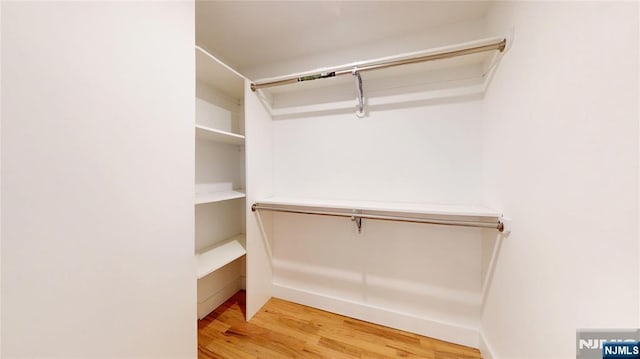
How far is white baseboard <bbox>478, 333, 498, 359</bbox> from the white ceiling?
2044 millimetres

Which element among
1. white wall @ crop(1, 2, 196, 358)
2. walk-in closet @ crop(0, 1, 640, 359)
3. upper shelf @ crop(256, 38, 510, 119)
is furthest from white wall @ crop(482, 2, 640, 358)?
white wall @ crop(1, 2, 196, 358)

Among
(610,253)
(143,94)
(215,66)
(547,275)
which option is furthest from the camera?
(215,66)

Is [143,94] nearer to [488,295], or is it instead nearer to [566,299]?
[566,299]

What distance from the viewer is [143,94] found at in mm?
827

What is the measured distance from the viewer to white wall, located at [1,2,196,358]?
55 centimetres

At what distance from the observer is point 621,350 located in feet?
1.61

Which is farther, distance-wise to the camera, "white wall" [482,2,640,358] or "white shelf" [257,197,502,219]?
"white shelf" [257,197,502,219]

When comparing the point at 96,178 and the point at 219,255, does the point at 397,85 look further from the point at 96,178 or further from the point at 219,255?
the point at 219,255

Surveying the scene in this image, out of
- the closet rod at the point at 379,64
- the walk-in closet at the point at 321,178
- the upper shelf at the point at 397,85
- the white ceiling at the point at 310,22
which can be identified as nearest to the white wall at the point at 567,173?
the walk-in closet at the point at 321,178

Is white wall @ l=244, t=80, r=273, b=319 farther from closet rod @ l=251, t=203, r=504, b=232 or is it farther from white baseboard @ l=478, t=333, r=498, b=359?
white baseboard @ l=478, t=333, r=498, b=359

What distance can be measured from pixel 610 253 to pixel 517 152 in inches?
20.7

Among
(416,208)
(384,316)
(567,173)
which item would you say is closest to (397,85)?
(416,208)

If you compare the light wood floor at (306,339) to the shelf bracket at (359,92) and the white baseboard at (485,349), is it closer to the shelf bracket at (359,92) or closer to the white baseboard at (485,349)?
the white baseboard at (485,349)

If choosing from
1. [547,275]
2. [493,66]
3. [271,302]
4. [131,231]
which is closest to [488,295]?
[547,275]
